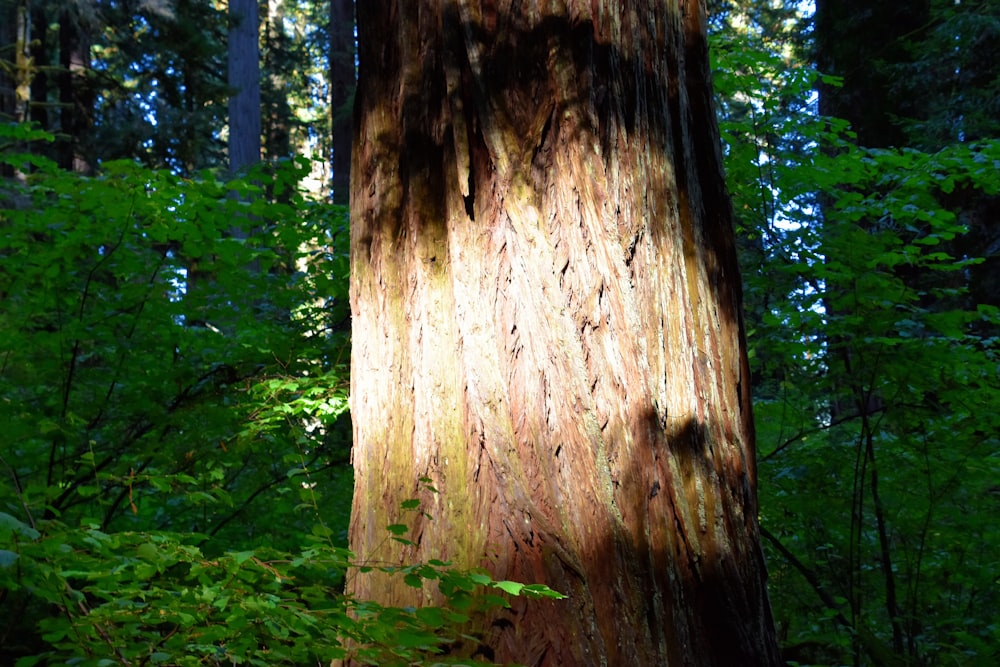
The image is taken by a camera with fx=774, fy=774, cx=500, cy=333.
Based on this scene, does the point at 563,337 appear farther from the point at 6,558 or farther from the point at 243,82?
the point at 243,82

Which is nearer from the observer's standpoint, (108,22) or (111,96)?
(108,22)

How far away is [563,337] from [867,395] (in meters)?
2.82

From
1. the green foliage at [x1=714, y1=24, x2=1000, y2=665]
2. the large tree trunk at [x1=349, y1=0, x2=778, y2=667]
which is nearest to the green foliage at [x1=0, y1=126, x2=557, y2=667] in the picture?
the large tree trunk at [x1=349, y1=0, x2=778, y2=667]

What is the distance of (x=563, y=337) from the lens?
1956 millimetres

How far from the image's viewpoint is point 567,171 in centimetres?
203

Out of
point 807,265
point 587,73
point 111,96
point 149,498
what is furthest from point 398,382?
point 111,96

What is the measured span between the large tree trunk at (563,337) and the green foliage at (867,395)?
6.85ft

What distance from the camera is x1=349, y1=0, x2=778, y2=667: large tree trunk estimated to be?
186 centimetres

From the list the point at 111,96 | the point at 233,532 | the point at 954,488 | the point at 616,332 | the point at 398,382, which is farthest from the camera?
the point at 111,96

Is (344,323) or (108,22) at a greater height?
(108,22)

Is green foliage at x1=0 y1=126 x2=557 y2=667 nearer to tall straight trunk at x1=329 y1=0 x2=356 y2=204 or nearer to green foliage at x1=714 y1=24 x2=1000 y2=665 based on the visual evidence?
green foliage at x1=714 y1=24 x2=1000 y2=665

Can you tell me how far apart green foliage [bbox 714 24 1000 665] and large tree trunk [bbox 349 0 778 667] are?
2087mm

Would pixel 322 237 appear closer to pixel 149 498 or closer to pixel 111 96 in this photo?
pixel 149 498

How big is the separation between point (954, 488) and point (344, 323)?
366 cm
